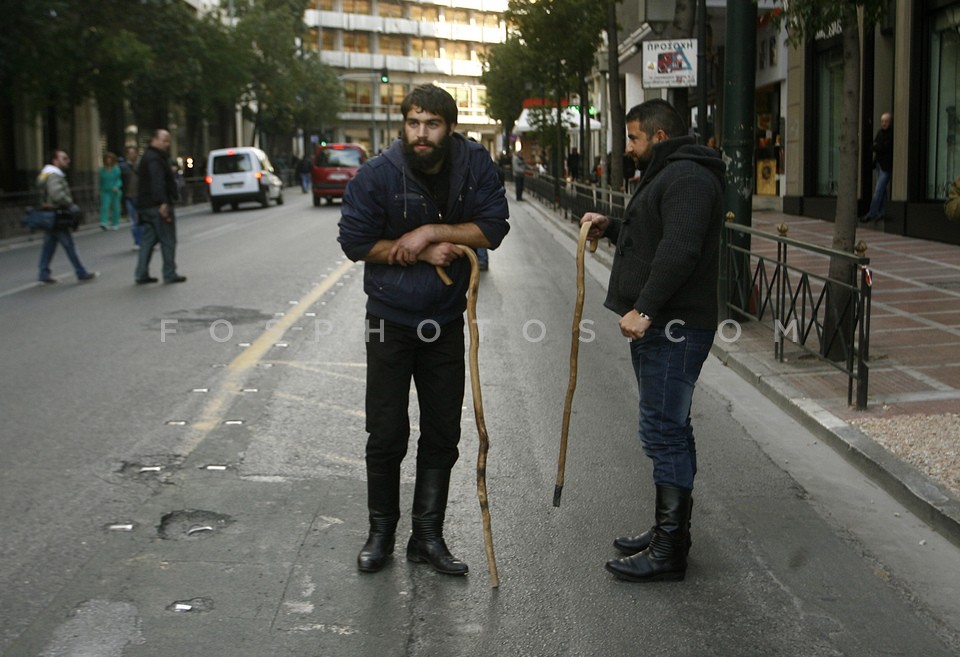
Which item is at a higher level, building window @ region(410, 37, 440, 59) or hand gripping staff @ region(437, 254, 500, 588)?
building window @ region(410, 37, 440, 59)

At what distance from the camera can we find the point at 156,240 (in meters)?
15.3

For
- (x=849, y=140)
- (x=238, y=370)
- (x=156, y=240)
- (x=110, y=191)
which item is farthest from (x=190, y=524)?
(x=110, y=191)

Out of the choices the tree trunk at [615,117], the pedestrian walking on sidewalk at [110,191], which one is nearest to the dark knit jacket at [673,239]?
the tree trunk at [615,117]

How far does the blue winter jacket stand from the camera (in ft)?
15.4

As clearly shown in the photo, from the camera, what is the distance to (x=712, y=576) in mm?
4906

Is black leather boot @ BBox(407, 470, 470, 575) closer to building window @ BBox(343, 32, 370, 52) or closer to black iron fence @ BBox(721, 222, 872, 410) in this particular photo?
black iron fence @ BBox(721, 222, 872, 410)

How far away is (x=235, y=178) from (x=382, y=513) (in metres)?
32.6

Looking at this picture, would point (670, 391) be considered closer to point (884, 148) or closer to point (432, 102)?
point (432, 102)

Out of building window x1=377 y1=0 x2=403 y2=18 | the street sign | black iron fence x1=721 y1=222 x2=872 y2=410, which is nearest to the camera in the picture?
black iron fence x1=721 y1=222 x2=872 y2=410

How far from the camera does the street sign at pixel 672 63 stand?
16.8 metres

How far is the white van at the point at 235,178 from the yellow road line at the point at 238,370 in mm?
22202

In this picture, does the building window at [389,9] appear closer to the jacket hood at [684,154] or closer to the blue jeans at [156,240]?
the blue jeans at [156,240]

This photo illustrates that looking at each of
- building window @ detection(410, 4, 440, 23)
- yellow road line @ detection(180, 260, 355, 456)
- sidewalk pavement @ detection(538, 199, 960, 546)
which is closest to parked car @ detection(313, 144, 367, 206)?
yellow road line @ detection(180, 260, 355, 456)

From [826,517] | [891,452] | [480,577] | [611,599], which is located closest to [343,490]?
[480,577]
